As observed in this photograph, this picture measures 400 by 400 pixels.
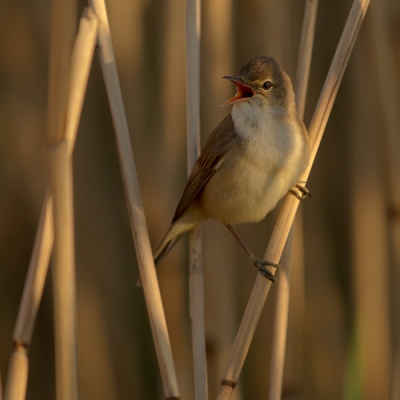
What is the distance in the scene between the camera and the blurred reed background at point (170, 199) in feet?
8.34

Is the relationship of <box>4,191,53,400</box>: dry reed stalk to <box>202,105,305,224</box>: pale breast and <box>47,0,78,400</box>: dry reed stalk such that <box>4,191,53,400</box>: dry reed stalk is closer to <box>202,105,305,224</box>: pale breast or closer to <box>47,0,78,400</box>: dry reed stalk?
Result: <box>47,0,78,400</box>: dry reed stalk

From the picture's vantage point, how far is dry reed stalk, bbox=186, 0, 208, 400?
6.33 ft

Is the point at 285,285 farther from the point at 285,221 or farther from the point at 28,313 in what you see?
the point at 28,313

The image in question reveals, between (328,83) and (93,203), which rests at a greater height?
(328,83)

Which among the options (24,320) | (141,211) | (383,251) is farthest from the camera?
(383,251)

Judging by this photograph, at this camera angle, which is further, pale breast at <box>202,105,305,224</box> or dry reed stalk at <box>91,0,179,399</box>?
pale breast at <box>202,105,305,224</box>

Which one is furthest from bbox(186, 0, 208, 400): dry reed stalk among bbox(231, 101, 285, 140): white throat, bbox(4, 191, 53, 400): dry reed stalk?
bbox(4, 191, 53, 400): dry reed stalk

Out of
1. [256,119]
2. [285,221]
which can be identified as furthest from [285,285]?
[256,119]

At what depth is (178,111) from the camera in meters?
2.62

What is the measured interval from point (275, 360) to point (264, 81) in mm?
1030

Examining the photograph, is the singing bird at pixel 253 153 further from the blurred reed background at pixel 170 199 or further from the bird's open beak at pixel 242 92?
the blurred reed background at pixel 170 199

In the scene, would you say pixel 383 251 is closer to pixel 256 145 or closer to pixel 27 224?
pixel 256 145

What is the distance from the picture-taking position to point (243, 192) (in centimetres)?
225

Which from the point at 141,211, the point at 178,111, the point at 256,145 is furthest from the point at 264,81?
the point at 141,211
